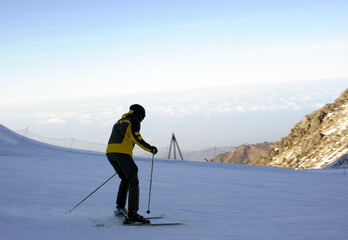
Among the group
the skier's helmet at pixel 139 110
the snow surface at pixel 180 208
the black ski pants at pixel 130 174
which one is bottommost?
the snow surface at pixel 180 208

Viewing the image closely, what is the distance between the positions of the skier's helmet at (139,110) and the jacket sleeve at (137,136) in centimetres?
17

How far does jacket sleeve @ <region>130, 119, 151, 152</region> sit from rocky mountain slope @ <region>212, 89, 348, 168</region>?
45.6 meters

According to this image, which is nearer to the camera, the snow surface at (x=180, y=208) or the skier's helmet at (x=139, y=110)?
the snow surface at (x=180, y=208)

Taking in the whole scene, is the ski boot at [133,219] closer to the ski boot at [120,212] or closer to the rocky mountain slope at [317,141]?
the ski boot at [120,212]

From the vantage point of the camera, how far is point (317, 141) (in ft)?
220

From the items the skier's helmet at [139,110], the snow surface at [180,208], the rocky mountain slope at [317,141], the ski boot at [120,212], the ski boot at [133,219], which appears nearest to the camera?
the snow surface at [180,208]

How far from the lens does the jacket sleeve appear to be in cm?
638

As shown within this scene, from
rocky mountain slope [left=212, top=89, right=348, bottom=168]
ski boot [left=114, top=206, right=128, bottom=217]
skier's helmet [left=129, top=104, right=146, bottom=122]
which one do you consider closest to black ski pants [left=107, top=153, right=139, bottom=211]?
ski boot [left=114, top=206, right=128, bottom=217]

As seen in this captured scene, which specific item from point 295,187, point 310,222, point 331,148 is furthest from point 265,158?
point 310,222

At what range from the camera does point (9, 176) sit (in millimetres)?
10852

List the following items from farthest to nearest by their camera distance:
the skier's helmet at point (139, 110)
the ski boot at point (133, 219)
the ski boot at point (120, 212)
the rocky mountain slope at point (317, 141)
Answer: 1. the rocky mountain slope at point (317, 141)
2. the ski boot at point (120, 212)
3. the skier's helmet at point (139, 110)
4. the ski boot at point (133, 219)

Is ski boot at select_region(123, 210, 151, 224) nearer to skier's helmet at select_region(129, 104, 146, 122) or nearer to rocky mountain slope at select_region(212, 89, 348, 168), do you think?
skier's helmet at select_region(129, 104, 146, 122)

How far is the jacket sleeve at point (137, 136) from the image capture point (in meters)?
6.38

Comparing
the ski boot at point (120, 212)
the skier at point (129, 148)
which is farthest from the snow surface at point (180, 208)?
the skier at point (129, 148)
